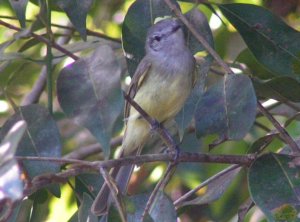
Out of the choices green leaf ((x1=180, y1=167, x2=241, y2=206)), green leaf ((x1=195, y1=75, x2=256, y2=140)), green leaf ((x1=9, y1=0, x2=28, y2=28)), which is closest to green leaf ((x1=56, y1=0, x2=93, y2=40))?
green leaf ((x1=9, y1=0, x2=28, y2=28))

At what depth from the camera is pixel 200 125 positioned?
2.47 m

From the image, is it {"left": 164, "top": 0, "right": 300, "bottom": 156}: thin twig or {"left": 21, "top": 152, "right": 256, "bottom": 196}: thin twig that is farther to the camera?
{"left": 164, "top": 0, "right": 300, "bottom": 156}: thin twig

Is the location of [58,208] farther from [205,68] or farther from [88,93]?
[88,93]

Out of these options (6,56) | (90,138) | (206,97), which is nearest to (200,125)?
(206,97)

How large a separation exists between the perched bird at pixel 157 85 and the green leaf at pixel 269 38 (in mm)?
369

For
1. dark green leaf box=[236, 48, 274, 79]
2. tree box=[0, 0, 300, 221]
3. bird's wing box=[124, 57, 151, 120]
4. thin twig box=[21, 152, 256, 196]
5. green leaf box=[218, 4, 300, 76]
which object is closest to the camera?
thin twig box=[21, 152, 256, 196]

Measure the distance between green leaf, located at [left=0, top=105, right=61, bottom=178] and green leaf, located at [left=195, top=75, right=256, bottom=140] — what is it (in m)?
0.47

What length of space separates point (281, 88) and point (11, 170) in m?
1.14

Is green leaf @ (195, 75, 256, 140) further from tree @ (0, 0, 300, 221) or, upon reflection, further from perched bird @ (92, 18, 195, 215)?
perched bird @ (92, 18, 195, 215)

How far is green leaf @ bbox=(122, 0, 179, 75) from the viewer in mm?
2811

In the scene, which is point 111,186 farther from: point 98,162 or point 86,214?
point 86,214

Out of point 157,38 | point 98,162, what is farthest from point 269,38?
point 98,162

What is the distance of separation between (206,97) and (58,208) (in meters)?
1.49

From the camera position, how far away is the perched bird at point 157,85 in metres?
3.13
